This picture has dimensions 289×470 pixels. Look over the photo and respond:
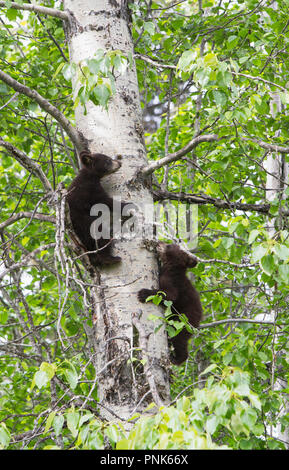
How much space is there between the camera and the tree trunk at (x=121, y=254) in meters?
2.85

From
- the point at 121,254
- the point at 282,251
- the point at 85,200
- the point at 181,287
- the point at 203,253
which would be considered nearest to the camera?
the point at 282,251

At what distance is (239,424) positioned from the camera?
194cm

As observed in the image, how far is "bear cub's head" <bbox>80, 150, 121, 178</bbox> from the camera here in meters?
3.29

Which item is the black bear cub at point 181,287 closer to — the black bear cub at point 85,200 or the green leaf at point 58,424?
the black bear cub at point 85,200

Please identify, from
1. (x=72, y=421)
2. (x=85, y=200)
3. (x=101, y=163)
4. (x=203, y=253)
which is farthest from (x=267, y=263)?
(x=203, y=253)

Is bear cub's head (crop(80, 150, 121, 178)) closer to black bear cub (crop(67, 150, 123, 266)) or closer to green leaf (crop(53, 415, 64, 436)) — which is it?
black bear cub (crop(67, 150, 123, 266))

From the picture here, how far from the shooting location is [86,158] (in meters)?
3.69

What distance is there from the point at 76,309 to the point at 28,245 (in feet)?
7.51

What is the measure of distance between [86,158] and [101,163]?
0.25 meters

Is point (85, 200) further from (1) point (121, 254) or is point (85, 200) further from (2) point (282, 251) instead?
(2) point (282, 251)

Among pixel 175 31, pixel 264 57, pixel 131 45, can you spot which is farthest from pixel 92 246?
pixel 175 31

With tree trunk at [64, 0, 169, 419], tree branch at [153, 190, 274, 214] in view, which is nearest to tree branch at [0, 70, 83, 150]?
tree trunk at [64, 0, 169, 419]

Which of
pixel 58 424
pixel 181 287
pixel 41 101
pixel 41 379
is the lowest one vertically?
pixel 58 424
